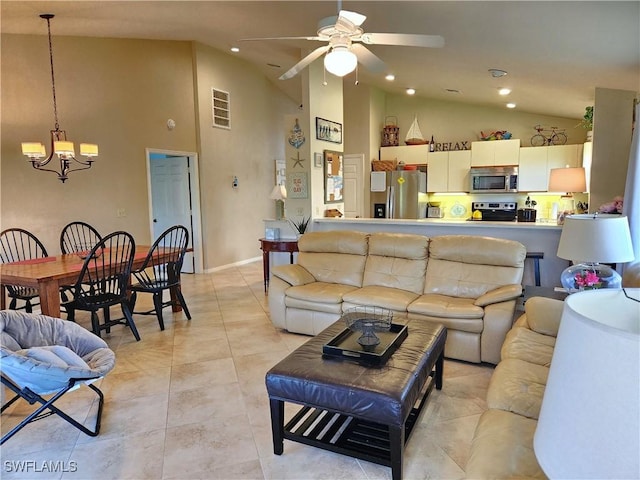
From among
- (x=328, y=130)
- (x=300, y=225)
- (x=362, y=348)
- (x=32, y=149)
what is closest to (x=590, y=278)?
(x=362, y=348)

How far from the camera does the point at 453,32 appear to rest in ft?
11.4

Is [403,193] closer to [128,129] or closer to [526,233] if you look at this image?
[526,233]

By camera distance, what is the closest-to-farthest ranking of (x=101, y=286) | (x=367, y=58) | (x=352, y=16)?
(x=352, y=16) → (x=367, y=58) → (x=101, y=286)

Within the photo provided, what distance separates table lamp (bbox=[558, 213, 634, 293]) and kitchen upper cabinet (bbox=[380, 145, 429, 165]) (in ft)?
15.9

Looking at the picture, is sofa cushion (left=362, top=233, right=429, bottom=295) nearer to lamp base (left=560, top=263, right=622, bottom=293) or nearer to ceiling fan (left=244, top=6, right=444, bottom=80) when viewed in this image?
lamp base (left=560, top=263, right=622, bottom=293)

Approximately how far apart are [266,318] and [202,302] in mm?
1116

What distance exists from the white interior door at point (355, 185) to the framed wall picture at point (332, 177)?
1.24m

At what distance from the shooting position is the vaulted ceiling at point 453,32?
9.35ft

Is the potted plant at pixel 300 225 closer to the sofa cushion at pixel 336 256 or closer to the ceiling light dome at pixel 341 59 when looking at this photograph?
the sofa cushion at pixel 336 256

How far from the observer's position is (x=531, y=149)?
648 cm

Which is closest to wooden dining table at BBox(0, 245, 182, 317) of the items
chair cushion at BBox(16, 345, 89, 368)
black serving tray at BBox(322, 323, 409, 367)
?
chair cushion at BBox(16, 345, 89, 368)

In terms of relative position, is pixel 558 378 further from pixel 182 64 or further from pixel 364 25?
pixel 182 64

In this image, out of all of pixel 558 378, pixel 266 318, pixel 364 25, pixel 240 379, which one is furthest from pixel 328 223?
pixel 558 378

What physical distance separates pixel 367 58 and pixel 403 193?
397cm
